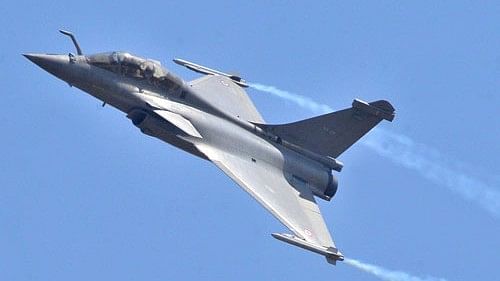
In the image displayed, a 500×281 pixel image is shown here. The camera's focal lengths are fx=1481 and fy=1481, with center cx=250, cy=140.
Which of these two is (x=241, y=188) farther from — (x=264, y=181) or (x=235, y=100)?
(x=235, y=100)

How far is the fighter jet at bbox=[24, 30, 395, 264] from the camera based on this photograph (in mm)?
47562

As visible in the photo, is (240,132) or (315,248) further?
(240,132)

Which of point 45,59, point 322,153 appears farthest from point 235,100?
point 45,59

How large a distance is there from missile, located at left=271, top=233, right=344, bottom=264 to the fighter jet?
0.10ft

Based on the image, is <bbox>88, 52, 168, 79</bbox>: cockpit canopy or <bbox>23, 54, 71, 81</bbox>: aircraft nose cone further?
<bbox>88, 52, 168, 79</bbox>: cockpit canopy

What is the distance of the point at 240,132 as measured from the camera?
49438 millimetres

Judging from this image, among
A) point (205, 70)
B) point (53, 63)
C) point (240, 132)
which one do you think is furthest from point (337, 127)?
point (53, 63)

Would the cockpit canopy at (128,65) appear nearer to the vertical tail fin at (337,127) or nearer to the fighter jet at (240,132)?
the fighter jet at (240,132)

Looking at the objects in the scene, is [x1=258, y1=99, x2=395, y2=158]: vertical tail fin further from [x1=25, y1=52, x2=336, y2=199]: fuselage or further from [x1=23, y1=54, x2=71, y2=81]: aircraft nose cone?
[x1=23, y1=54, x2=71, y2=81]: aircraft nose cone

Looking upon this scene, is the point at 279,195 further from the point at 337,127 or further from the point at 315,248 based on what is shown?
the point at 337,127

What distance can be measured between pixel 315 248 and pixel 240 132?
5.59 metres

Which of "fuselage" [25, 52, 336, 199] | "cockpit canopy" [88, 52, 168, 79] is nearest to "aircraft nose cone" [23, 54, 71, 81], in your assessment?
"fuselage" [25, 52, 336, 199]

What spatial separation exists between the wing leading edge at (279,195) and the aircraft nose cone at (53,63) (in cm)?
500

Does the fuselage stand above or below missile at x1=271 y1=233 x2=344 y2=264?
above
